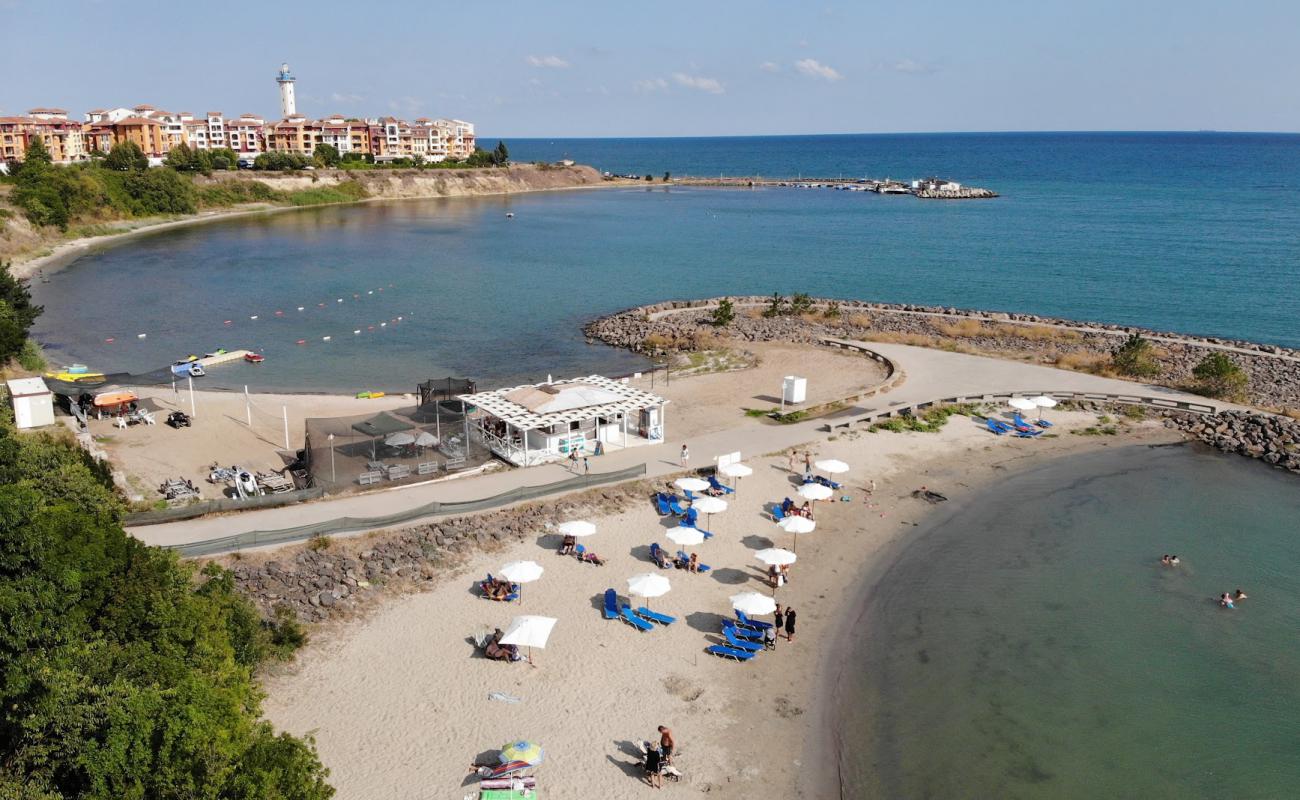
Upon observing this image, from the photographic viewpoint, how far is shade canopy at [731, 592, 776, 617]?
18969 millimetres

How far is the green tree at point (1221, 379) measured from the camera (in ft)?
121

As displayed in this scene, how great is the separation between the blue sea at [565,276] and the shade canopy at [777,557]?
79.5ft

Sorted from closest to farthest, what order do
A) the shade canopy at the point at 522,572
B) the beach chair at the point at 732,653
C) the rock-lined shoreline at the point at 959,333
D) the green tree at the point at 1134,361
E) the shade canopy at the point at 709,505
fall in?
the beach chair at the point at 732,653, the shade canopy at the point at 522,572, the shade canopy at the point at 709,505, the green tree at the point at 1134,361, the rock-lined shoreline at the point at 959,333

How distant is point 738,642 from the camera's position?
18.8m

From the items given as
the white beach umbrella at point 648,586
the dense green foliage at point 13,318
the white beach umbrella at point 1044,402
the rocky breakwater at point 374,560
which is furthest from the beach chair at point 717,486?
the dense green foliage at point 13,318

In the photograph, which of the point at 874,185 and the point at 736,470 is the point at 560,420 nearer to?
the point at 736,470

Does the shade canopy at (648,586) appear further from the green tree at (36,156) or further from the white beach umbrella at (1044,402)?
the green tree at (36,156)

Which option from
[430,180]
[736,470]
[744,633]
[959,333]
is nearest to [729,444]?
[736,470]

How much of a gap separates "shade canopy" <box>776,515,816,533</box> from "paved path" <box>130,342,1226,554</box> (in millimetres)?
5195

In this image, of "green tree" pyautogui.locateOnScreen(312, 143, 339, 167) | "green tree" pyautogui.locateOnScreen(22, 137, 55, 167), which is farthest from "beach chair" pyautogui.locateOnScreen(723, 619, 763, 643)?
"green tree" pyautogui.locateOnScreen(312, 143, 339, 167)

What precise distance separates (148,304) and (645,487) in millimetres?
48432

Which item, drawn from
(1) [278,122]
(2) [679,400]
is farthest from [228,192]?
(2) [679,400]

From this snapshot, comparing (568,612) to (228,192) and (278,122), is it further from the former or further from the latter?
(278,122)

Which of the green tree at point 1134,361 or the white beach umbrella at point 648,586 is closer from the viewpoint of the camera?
the white beach umbrella at point 648,586
